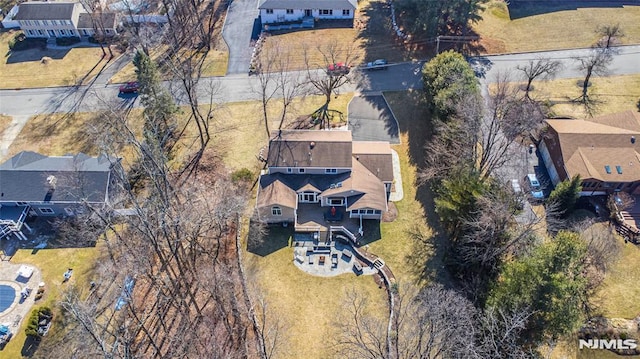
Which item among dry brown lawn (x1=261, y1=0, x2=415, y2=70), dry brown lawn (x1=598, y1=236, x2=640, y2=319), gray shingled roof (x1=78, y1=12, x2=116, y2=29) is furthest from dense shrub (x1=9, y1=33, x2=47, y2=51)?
dry brown lawn (x1=598, y1=236, x2=640, y2=319)

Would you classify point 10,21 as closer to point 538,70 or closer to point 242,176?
point 242,176

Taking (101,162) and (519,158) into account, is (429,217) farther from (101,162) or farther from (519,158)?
(101,162)

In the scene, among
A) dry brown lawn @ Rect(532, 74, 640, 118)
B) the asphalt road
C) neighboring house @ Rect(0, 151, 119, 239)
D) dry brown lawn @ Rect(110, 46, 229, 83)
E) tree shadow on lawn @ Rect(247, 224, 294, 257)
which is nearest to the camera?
tree shadow on lawn @ Rect(247, 224, 294, 257)

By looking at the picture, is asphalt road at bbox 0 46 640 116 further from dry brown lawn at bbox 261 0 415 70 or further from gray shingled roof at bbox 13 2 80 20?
gray shingled roof at bbox 13 2 80 20

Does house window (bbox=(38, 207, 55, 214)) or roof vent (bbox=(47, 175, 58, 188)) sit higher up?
roof vent (bbox=(47, 175, 58, 188))

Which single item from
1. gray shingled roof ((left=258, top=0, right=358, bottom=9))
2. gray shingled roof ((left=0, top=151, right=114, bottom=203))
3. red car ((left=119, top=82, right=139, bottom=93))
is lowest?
gray shingled roof ((left=0, top=151, right=114, bottom=203))

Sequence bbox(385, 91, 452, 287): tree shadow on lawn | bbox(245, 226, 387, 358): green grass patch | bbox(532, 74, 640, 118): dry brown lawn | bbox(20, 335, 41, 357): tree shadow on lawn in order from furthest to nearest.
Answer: bbox(532, 74, 640, 118): dry brown lawn → bbox(385, 91, 452, 287): tree shadow on lawn → bbox(20, 335, 41, 357): tree shadow on lawn → bbox(245, 226, 387, 358): green grass patch

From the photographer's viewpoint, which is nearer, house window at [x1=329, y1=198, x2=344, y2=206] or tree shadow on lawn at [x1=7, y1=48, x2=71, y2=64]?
house window at [x1=329, y1=198, x2=344, y2=206]
